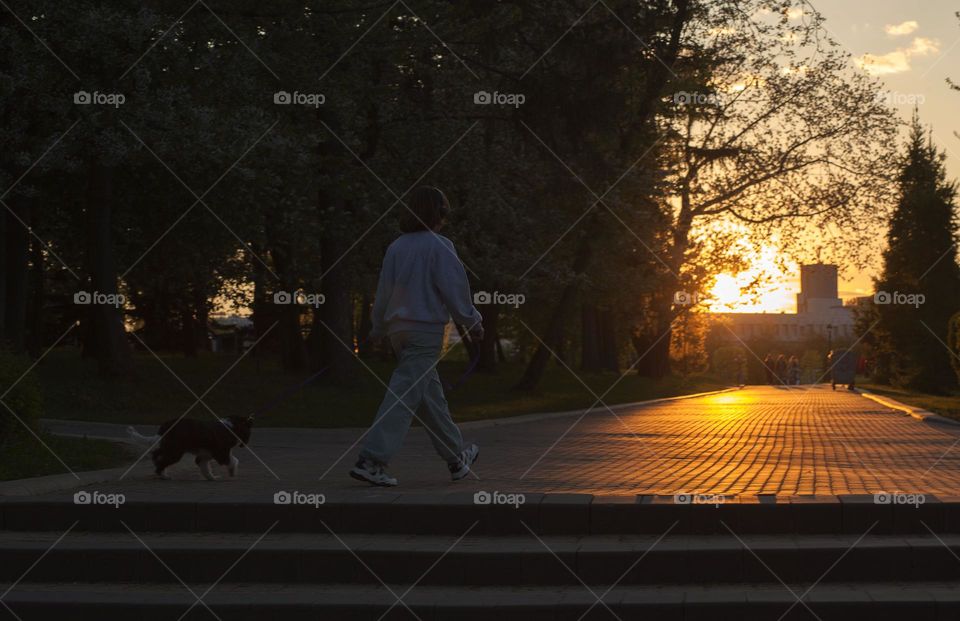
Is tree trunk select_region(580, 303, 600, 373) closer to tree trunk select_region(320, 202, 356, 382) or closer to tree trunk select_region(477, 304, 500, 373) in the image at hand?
tree trunk select_region(477, 304, 500, 373)

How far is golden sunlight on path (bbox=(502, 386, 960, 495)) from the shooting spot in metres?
9.86

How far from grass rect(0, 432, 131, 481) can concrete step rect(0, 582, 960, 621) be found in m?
3.05

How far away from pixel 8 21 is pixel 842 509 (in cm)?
1813

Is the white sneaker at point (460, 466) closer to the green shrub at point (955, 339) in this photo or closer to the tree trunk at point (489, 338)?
the green shrub at point (955, 339)

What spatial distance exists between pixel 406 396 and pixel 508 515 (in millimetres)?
1469

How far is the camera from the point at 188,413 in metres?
20.8

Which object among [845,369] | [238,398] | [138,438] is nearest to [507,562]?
[138,438]

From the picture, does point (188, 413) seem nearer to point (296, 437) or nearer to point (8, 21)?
point (296, 437)

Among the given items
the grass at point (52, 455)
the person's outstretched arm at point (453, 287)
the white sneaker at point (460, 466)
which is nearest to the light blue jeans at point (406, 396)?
the person's outstretched arm at point (453, 287)

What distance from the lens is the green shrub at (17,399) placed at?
11477mm

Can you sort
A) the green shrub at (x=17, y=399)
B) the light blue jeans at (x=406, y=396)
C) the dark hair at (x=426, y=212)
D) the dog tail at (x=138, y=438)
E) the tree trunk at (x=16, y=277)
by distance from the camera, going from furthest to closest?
1. the tree trunk at (x=16, y=277)
2. the green shrub at (x=17, y=399)
3. the dog tail at (x=138, y=438)
4. the dark hair at (x=426, y=212)
5. the light blue jeans at (x=406, y=396)

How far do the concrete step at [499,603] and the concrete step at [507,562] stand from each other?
0.31ft

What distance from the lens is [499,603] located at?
257 inches

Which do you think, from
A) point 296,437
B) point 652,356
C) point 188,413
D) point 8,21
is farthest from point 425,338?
point 652,356
